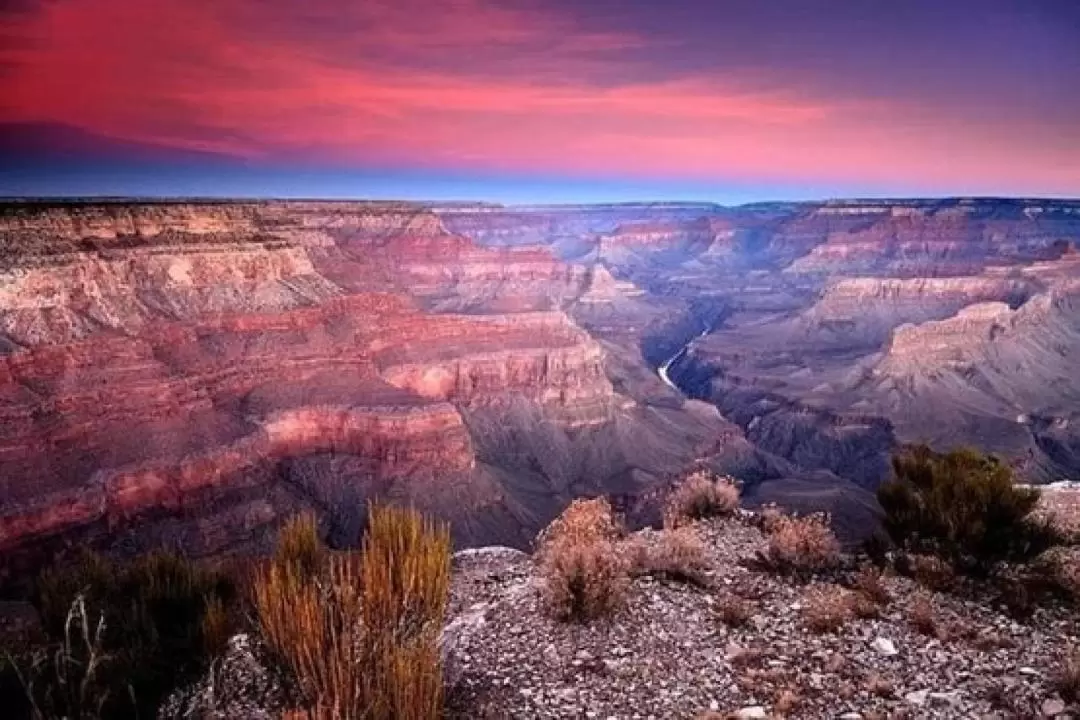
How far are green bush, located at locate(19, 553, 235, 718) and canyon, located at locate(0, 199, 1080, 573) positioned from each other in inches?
950

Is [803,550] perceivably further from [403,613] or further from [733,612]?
[403,613]

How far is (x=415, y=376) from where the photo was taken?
58.1 m

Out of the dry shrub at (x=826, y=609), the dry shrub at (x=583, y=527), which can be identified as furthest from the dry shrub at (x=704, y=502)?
the dry shrub at (x=826, y=609)

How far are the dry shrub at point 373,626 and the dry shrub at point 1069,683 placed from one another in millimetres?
5682

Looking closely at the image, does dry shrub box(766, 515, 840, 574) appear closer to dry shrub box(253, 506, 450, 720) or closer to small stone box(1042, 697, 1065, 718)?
small stone box(1042, 697, 1065, 718)

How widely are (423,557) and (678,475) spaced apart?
50.3m

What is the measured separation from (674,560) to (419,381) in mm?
48688

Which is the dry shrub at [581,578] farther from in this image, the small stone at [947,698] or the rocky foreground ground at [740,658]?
the small stone at [947,698]

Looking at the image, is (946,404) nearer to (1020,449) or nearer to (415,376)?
(1020,449)

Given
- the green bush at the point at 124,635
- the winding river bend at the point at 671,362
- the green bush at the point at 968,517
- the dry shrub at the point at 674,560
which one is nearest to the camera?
the green bush at the point at 124,635

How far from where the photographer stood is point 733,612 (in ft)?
30.5

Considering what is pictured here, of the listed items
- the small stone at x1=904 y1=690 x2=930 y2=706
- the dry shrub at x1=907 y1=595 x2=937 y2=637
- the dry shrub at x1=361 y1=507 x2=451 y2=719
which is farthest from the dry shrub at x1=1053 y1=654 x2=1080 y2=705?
the dry shrub at x1=361 y1=507 x2=451 y2=719

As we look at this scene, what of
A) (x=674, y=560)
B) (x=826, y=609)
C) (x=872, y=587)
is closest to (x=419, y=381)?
(x=674, y=560)

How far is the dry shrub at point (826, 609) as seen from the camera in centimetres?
906
